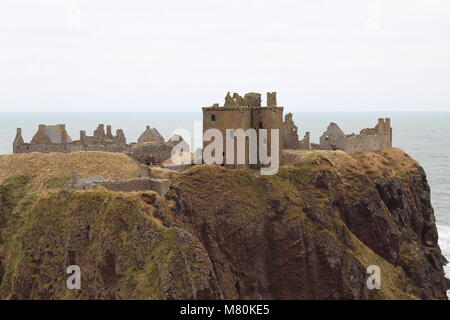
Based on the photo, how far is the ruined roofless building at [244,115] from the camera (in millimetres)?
86625

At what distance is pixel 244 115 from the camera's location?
285 ft

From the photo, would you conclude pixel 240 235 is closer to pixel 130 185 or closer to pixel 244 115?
pixel 130 185

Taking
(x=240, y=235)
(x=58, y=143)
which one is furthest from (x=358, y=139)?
(x=58, y=143)

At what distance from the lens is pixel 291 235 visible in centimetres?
7844

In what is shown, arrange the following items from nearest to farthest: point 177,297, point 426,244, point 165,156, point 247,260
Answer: point 177,297
point 247,260
point 165,156
point 426,244

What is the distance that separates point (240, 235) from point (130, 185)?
45.2 ft

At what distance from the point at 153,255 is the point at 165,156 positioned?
4090 cm

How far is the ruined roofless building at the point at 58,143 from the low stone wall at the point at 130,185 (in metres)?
34.9

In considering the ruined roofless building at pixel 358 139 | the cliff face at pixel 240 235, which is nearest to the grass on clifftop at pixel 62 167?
the cliff face at pixel 240 235

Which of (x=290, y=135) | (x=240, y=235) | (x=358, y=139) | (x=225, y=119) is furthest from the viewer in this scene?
(x=358, y=139)

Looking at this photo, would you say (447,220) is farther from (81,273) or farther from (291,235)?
(81,273)

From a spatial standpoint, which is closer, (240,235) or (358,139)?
(240,235)
